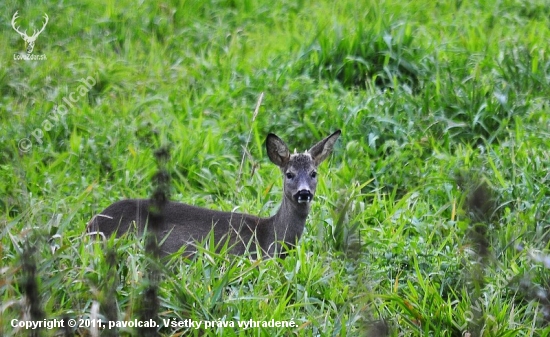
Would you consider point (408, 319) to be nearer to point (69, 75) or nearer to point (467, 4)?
point (69, 75)

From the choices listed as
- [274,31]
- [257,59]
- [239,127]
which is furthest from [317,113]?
[274,31]

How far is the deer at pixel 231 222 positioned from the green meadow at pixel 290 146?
0.16 m

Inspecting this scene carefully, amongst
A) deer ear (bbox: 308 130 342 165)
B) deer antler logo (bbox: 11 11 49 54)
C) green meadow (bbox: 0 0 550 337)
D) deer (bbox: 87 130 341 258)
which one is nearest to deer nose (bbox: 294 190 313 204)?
deer (bbox: 87 130 341 258)

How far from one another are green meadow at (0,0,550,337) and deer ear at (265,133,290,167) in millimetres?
351

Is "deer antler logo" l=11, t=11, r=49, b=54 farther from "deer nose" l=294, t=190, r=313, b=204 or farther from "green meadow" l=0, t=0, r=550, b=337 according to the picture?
"deer nose" l=294, t=190, r=313, b=204

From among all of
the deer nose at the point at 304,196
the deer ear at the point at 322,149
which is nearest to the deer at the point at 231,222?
the deer nose at the point at 304,196

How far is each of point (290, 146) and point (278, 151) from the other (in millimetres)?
1022

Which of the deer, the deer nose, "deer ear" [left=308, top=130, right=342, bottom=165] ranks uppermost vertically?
"deer ear" [left=308, top=130, right=342, bottom=165]

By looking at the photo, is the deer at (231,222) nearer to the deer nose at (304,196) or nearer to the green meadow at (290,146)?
the deer nose at (304,196)

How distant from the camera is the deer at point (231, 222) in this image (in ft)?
18.0

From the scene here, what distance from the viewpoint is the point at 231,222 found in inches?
219

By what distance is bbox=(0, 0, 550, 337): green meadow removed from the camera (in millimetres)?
4336

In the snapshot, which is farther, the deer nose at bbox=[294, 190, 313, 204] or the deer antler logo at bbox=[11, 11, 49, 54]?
the deer antler logo at bbox=[11, 11, 49, 54]

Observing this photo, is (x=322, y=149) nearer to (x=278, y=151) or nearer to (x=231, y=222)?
(x=278, y=151)
